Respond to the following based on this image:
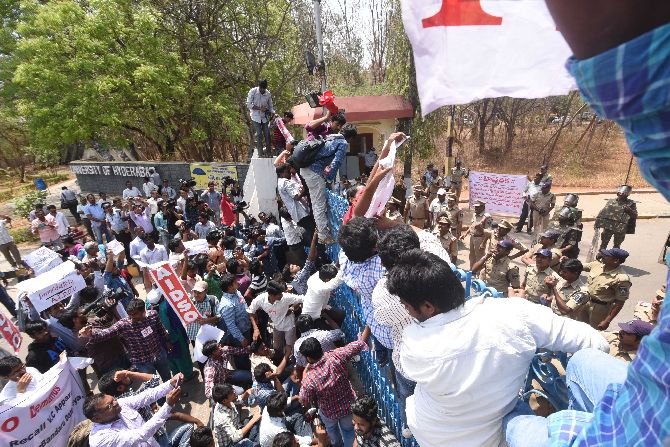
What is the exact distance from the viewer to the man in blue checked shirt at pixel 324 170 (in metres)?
4.73

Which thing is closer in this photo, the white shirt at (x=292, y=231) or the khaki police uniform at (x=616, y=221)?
the white shirt at (x=292, y=231)

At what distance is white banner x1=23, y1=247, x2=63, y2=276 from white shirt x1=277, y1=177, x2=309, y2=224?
3.75 meters

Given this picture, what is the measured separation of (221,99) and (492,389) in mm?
16641

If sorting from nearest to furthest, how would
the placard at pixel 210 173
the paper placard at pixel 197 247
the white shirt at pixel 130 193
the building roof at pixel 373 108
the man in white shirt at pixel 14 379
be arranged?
the man in white shirt at pixel 14 379, the paper placard at pixel 197 247, the white shirt at pixel 130 193, the building roof at pixel 373 108, the placard at pixel 210 173

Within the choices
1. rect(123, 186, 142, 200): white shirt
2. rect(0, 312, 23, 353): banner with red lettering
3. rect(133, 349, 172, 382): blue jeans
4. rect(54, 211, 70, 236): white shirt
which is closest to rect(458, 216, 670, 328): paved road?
rect(133, 349, 172, 382): blue jeans

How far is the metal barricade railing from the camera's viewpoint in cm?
169

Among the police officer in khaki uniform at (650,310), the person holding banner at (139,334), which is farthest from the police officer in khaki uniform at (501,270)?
the person holding banner at (139,334)

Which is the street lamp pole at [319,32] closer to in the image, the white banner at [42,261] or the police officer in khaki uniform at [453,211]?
the police officer in khaki uniform at [453,211]

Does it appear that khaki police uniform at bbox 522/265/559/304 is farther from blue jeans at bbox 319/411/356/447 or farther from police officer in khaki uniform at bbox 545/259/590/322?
blue jeans at bbox 319/411/356/447

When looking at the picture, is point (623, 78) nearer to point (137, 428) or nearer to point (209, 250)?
point (137, 428)

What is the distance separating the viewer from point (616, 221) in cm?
686

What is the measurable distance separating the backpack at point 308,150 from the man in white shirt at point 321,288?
5.10 ft

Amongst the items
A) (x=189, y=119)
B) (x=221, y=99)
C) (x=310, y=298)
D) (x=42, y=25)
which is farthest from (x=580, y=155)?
(x=42, y=25)

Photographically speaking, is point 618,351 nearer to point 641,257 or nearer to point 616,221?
point 616,221
